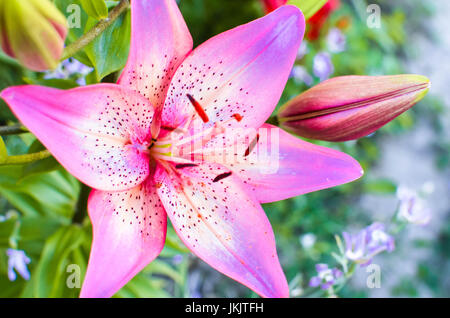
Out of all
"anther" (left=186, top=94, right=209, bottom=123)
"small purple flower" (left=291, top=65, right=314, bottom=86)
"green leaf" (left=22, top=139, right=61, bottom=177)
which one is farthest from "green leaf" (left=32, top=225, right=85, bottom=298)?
"small purple flower" (left=291, top=65, right=314, bottom=86)

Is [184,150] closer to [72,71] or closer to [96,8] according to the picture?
[96,8]

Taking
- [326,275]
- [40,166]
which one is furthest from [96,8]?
[326,275]

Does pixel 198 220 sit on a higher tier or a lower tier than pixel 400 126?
higher

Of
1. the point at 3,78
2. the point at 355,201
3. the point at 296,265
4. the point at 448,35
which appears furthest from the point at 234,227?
the point at 448,35

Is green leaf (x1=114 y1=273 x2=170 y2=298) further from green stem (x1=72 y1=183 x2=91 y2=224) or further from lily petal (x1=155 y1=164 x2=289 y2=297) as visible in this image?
lily petal (x1=155 y1=164 x2=289 y2=297)

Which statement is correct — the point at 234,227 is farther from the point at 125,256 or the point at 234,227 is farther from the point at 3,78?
the point at 3,78
